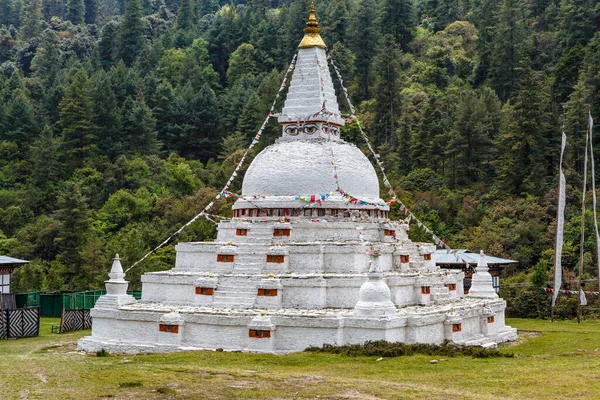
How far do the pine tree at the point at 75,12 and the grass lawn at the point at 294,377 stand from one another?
355 ft

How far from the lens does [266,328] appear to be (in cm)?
2648

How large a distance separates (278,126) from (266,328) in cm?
3458

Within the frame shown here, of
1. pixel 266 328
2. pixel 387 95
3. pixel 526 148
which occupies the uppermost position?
pixel 387 95

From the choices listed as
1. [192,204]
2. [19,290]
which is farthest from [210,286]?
[192,204]

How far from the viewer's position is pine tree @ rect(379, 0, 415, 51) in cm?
8450

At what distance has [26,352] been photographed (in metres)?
27.9

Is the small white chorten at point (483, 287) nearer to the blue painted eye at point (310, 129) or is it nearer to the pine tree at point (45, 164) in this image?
the blue painted eye at point (310, 129)

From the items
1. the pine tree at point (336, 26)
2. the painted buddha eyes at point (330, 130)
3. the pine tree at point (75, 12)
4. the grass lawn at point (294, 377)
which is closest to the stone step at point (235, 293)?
the grass lawn at point (294, 377)

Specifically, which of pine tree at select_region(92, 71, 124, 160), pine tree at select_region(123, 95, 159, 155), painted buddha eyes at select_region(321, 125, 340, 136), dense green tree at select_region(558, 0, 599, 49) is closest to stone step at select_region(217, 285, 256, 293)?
painted buddha eyes at select_region(321, 125, 340, 136)

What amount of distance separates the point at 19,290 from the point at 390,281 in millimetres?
24995

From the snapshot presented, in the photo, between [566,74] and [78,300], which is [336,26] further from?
[78,300]

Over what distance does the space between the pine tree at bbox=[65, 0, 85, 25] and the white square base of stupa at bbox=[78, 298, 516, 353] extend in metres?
105

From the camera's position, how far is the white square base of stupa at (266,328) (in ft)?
85.6

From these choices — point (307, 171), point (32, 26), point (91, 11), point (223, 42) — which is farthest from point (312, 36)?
point (91, 11)
